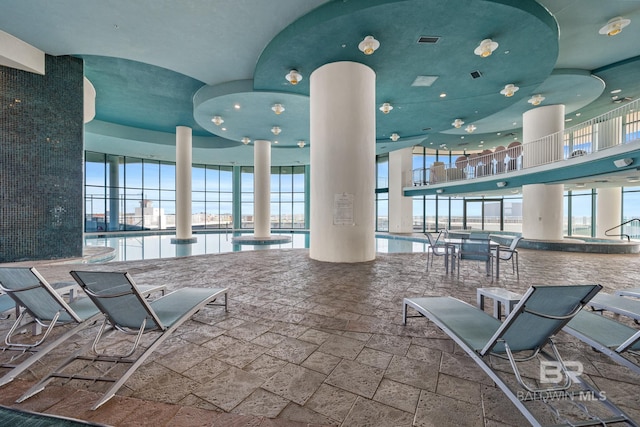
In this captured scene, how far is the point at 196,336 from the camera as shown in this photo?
266 centimetres

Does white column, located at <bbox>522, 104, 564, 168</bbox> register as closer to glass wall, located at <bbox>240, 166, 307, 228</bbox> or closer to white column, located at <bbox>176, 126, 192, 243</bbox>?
white column, located at <bbox>176, 126, 192, 243</bbox>

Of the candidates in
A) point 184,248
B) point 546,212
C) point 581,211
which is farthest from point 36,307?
point 581,211

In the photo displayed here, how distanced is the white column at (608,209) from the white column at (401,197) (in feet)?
32.5

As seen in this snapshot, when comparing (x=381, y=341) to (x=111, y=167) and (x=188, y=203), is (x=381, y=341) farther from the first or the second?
(x=111, y=167)

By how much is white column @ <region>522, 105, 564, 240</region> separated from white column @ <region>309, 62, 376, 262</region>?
7865mm

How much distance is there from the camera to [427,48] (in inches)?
234

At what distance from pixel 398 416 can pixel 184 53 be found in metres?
8.37

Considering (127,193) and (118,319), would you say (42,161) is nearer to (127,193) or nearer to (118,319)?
(118,319)

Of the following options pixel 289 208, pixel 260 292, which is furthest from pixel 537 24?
pixel 289 208

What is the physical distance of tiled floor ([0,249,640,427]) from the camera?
1.60 meters

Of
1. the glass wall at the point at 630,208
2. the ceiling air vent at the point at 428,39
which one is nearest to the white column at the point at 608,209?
the glass wall at the point at 630,208

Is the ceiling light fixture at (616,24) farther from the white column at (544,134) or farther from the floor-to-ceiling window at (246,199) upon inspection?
the floor-to-ceiling window at (246,199)

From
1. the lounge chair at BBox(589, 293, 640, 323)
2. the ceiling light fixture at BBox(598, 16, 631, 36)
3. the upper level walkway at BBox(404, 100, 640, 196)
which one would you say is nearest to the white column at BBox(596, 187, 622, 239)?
the upper level walkway at BBox(404, 100, 640, 196)

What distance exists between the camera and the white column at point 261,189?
12.6m
